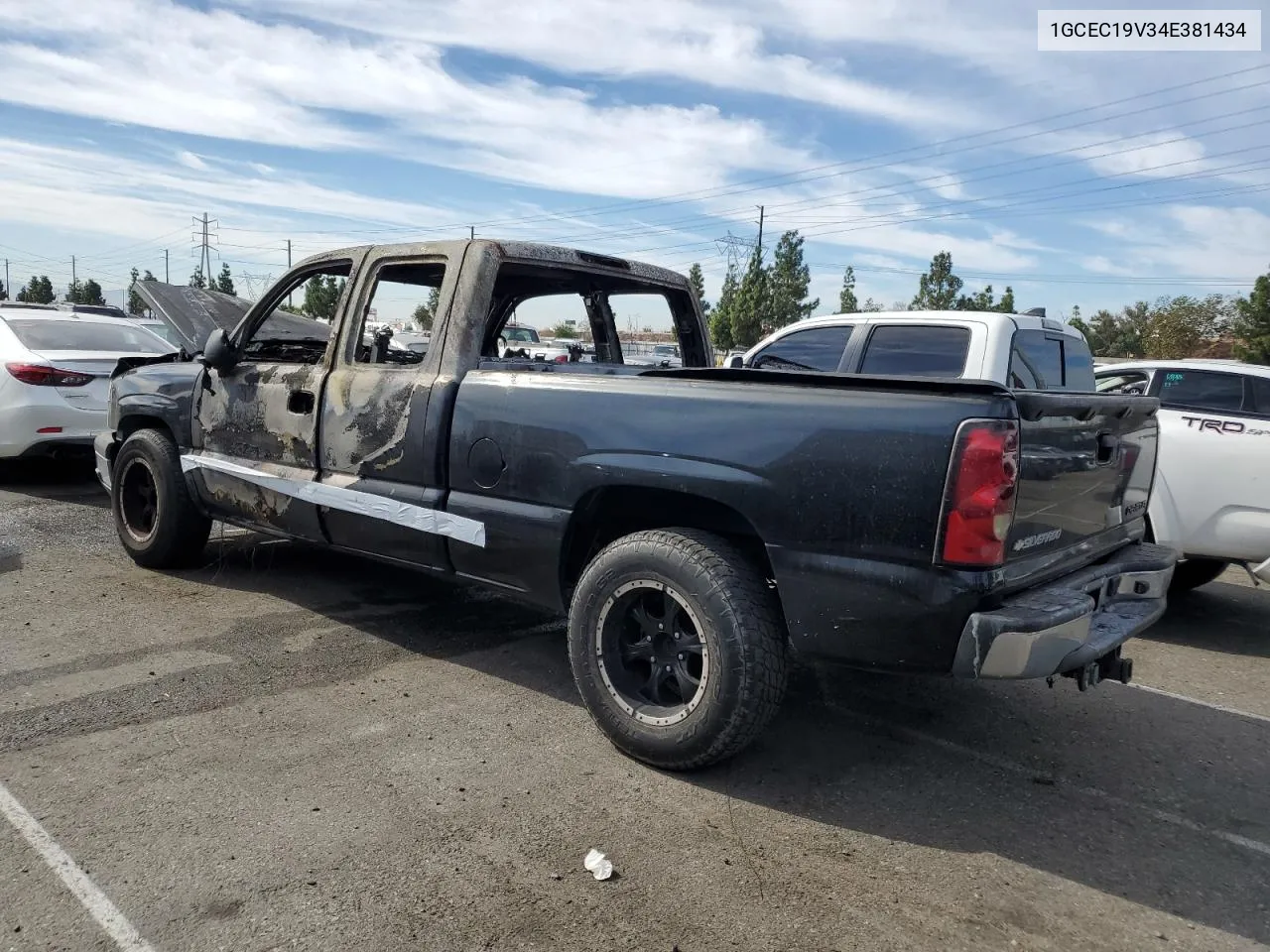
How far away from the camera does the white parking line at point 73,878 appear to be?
2.34 m

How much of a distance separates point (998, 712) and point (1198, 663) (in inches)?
68.9

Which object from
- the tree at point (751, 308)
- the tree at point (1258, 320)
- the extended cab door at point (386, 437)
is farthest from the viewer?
the tree at point (751, 308)

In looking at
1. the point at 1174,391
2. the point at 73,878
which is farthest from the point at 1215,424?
the point at 73,878

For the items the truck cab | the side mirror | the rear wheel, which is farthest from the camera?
the rear wheel

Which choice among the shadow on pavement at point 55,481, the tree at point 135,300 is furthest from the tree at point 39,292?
the shadow on pavement at point 55,481

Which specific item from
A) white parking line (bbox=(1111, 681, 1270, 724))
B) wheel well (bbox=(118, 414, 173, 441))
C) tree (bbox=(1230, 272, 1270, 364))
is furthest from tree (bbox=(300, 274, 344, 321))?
tree (bbox=(1230, 272, 1270, 364))

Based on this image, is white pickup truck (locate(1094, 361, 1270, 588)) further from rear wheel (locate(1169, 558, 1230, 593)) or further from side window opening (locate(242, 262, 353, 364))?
side window opening (locate(242, 262, 353, 364))

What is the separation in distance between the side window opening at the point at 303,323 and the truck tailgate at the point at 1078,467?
3.39m

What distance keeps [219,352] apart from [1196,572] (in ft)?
20.5

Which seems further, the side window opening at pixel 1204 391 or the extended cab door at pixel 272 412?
the side window opening at pixel 1204 391

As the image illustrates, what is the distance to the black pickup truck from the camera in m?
2.81

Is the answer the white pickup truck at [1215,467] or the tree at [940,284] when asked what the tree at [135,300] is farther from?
the tree at [940,284]

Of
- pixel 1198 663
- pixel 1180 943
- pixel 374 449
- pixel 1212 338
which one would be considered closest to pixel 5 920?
pixel 374 449

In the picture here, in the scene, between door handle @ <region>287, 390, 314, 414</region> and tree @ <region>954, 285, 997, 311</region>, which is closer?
door handle @ <region>287, 390, 314, 414</region>
